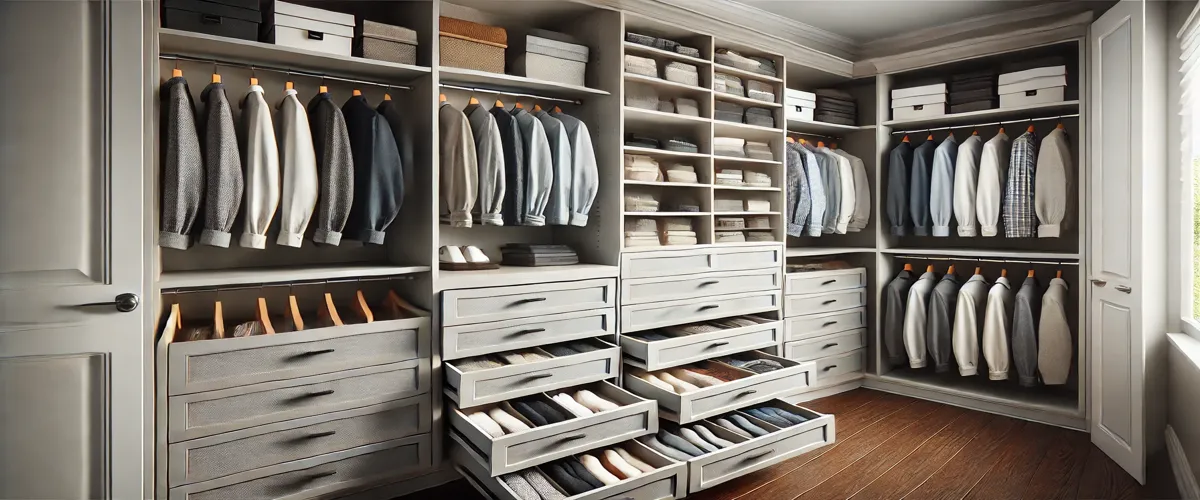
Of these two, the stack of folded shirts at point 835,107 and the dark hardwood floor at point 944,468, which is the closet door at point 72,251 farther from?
the stack of folded shirts at point 835,107

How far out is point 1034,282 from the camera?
3.64m

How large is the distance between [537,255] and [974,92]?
282 cm

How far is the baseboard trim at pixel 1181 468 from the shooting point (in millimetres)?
2372

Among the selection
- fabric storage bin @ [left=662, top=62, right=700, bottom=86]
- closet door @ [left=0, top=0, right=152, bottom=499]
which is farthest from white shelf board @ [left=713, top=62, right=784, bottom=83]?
closet door @ [left=0, top=0, right=152, bottom=499]

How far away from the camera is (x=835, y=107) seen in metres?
4.13

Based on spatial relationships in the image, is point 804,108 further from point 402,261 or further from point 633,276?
point 402,261

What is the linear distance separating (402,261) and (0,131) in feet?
4.34

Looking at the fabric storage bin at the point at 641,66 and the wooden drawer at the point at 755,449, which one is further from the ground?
the fabric storage bin at the point at 641,66

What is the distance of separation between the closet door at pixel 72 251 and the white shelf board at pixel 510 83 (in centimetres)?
109

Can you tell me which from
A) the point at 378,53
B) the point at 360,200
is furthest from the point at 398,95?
the point at 360,200

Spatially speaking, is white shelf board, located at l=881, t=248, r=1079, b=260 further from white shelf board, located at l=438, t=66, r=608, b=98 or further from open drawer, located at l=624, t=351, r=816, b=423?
white shelf board, located at l=438, t=66, r=608, b=98

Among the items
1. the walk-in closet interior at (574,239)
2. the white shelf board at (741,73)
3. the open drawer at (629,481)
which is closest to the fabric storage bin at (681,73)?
the walk-in closet interior at (574,239)

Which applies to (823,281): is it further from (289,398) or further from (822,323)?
(289,398)

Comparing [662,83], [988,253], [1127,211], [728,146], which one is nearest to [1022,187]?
[988,253]
